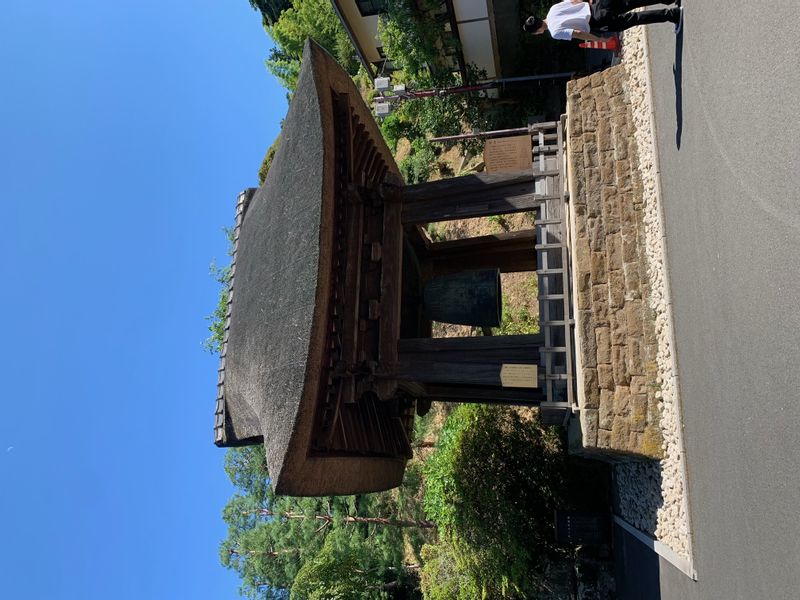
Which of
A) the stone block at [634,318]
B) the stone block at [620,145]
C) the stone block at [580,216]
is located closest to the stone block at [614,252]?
the stone block at [580,216]

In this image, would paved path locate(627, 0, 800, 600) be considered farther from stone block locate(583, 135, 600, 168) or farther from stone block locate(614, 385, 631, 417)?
stone block locate(583, 135, 600, 168)

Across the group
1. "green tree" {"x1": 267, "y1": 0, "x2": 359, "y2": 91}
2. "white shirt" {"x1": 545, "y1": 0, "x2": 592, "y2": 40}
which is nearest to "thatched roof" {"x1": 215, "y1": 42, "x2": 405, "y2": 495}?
"white shirt" {"x1": 545, "y1": 0, "x2": 592, "y2": 40}

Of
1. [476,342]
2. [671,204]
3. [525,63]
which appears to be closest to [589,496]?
[476,342]

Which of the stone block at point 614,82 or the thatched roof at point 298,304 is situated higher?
the stone block at point 614,82

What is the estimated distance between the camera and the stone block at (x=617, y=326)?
7157 mm

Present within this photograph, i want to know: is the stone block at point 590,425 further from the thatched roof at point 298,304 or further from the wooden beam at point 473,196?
the wooden beam at point 473,196

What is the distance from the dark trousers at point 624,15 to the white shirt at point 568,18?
0.85 ft

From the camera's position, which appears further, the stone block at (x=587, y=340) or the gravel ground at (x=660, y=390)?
the stone block at (x=587, y=340)

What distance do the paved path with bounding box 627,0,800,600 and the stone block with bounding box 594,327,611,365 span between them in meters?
0.93

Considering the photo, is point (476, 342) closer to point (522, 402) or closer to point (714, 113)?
point (522, 402)

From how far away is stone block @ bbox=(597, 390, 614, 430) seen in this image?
7016 millimetres

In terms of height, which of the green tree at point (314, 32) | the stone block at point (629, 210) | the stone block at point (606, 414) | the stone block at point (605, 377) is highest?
the green tree at point (314, 32)

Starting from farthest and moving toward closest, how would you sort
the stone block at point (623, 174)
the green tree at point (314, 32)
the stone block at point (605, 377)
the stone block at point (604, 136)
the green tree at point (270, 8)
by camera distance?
the green tree at point (270, 8), the green tree at point (314, 32), the stone block at point (604, 136), the stone block at point (623, 174), the stone block at point (605, 377)

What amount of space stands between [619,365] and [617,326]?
1.66 feet
